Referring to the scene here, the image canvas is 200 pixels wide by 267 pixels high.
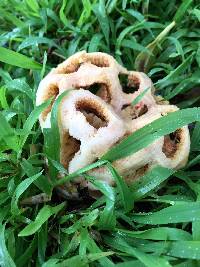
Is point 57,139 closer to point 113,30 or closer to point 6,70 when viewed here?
point 6,70

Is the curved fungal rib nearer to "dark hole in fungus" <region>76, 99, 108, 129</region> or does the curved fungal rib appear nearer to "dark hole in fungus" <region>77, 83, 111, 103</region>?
"dark hole in fungus" <region>76, 99, 108, 129</region>

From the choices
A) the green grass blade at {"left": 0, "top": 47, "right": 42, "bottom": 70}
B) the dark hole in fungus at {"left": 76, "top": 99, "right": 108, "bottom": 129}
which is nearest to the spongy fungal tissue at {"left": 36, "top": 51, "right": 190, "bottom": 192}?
the dark hole in fungus at {"left": 76, "top": 99, "right": 108, "bottom": 129}

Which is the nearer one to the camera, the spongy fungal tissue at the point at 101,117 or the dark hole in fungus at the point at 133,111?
the spongy fungal tissue at the point at 101,117

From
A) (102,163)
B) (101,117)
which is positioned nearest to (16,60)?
(101,117)

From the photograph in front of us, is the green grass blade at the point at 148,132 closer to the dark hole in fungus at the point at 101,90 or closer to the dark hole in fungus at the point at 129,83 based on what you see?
the dark hole in fungus at the point at 101,90

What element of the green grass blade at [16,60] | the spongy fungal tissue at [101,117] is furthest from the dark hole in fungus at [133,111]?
the green grass blade at [16,60]

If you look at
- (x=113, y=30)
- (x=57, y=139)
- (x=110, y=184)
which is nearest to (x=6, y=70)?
(x=113, y=30)

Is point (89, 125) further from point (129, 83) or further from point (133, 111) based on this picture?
point (129, 83)
